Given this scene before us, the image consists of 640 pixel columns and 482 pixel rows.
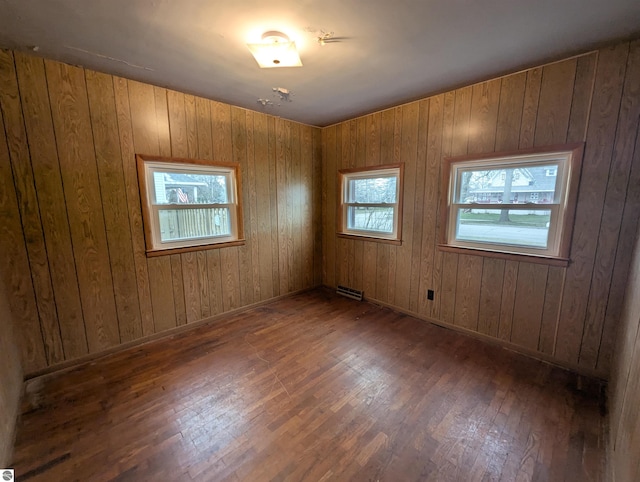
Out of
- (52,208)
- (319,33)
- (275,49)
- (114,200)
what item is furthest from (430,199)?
(52,208)

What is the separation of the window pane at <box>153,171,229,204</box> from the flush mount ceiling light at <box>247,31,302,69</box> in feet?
4.99

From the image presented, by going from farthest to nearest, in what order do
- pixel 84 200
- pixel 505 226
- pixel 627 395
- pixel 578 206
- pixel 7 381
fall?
1. pixel 505 226
2. pixel 84 200
3. pixel 578 206
4. pixel 7 381
5. pixel 627 395

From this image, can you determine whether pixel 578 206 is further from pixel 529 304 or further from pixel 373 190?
pixel 373 190

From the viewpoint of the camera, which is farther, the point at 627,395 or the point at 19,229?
the point at 19,229

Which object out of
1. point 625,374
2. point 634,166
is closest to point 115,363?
point 625,374

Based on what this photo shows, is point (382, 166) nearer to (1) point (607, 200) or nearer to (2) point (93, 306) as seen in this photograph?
(1) point (607, 200)

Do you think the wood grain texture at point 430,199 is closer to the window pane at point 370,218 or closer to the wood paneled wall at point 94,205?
the window pane at point 370,218

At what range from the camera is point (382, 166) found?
3242mm

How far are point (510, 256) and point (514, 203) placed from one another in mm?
493

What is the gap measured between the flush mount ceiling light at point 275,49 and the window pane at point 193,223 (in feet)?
5.71

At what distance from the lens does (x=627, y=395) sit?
4.45 ft

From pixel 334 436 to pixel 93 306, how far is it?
92.2 inches

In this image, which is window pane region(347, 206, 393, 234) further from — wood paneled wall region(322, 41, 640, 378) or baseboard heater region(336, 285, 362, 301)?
baseboard heater region(336, 285, 362, 301)

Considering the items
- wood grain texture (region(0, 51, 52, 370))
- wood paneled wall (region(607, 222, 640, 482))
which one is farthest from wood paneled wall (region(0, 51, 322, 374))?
wood paneled wall (region(607, 222, 640, 482))
